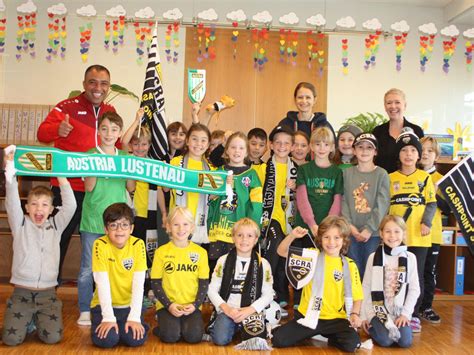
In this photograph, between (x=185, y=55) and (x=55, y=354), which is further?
(x=185, y=55)

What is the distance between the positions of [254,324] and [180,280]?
0.52 meters

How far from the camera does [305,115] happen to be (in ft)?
15.5

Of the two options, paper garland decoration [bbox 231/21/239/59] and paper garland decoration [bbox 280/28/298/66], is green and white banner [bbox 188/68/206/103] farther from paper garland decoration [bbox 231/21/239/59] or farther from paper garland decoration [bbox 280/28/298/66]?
paper garland decoration [bbox 280/28/298/66]

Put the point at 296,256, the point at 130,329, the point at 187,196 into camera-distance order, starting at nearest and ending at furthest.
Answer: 1. the point at 130,329
2. the point at 296,256
3. the point at 187,196

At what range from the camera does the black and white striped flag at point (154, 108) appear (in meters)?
4.48

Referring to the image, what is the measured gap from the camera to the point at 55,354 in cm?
318

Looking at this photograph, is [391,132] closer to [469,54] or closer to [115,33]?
[469,54]

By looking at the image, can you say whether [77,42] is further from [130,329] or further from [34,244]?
[130,329]

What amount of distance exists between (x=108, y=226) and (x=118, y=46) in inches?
176

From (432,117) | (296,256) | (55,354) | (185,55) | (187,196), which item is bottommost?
(55,354)

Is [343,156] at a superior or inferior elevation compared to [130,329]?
superior

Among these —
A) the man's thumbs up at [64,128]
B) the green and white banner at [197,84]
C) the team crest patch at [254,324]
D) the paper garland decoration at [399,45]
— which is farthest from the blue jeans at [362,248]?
the paper garland decoration at [399,45]

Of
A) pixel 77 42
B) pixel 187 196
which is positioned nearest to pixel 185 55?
pixel 77 42

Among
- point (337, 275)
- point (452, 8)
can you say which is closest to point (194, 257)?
point (337, 275)
